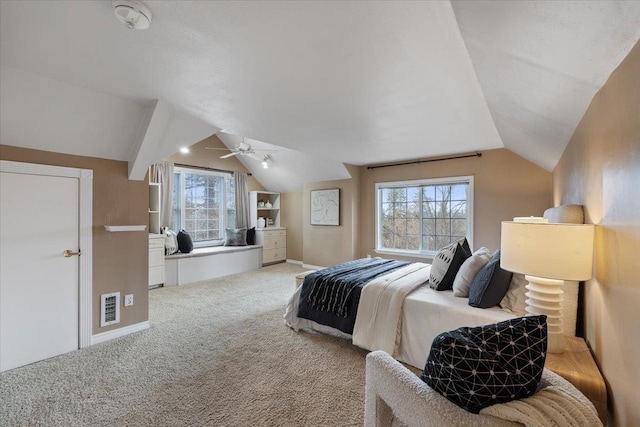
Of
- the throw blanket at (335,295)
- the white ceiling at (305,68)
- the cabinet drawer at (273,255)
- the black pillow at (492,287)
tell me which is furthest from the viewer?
the cabinet drawer at (273,255)

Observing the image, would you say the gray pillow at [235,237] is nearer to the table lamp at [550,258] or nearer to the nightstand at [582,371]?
the table lamp at [550,258]

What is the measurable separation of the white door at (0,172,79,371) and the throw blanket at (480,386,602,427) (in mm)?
3433

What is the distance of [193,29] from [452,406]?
82.4 inches

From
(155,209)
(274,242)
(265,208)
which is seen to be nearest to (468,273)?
(155,209)

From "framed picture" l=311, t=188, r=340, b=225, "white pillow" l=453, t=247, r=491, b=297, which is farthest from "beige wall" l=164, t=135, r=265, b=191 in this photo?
"white pillow" l=453, t=247, r=491, b=297

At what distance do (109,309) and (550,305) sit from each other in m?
3.78

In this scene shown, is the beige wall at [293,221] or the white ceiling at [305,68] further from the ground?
the white ceiling at [305,68]

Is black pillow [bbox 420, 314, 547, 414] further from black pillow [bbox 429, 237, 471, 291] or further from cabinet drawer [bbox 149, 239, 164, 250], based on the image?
cabinet drawer [bbox 149, 239, 164, 250]

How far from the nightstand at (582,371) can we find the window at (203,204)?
5991 mm

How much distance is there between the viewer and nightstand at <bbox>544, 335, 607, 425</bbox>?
116 centimetres

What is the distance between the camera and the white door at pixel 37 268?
7.74 feet

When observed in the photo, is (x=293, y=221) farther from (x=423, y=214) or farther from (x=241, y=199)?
(x=423, y=214)

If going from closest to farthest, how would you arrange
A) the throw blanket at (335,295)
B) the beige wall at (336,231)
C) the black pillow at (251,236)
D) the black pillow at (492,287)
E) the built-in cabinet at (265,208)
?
1. the black pillow at (492,287)
2. the throw blanket at (335,295)
3. the beige wall at (336,231)
4. the black pillow at (251,236)
5. the built-in cabinet at (265,208)

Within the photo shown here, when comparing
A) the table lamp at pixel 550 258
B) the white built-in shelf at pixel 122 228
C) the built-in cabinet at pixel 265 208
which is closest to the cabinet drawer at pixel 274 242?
the built-in cabinet at pixel 265 208
